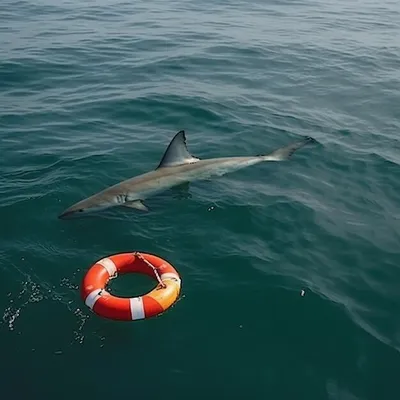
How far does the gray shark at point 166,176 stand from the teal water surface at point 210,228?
0.28 meters

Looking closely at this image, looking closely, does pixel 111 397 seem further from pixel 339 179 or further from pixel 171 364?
pixel 339 179

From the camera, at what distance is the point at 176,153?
1289 centimetres

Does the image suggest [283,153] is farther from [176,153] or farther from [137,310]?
[137,310]

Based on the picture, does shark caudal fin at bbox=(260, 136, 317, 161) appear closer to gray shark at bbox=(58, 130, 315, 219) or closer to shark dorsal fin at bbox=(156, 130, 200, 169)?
gray shark at bbox=(58, 130, 315, 219)

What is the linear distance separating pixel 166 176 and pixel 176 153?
2.31ft

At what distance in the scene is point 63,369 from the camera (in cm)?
781

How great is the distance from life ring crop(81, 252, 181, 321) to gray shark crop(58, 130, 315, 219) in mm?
2443

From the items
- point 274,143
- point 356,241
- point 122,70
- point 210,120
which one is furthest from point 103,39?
point 356,241

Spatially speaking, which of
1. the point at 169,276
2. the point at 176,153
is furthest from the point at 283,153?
the point at 169,276

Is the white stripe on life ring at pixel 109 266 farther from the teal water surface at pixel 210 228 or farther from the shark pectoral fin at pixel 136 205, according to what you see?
the shark pectoral fin at pixel 136 205

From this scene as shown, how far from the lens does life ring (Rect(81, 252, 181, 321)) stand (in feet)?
26.8

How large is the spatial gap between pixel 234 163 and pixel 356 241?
3888mm

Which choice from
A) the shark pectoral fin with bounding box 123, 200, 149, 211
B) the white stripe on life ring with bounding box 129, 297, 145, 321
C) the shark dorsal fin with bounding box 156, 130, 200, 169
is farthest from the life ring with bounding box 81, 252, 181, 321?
the shark dorsal fin with bounding box 156, 130, 200, 169

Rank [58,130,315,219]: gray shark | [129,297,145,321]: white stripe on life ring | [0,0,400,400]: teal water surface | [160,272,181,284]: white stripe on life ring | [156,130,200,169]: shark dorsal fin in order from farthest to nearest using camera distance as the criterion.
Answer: [156,130,200,169]: shark dorsal fin < [58,130,315,219]: gray shark < [160,272,181,284]: white stripe on life ring < [129,297,145,321]: white stripe on life ring < [0,0,400,400]: teal water surface
